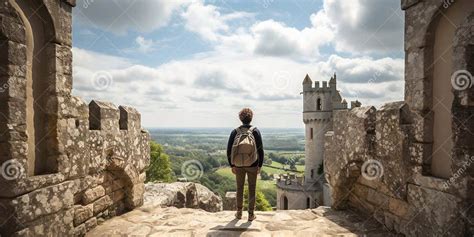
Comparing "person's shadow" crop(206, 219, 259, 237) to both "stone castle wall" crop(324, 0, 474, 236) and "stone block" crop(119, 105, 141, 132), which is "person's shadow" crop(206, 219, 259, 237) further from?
"stone block" crop(119, 105, 141, 132)

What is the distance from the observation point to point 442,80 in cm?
358

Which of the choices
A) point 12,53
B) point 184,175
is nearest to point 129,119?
point 12,53

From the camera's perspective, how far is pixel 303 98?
163 ft

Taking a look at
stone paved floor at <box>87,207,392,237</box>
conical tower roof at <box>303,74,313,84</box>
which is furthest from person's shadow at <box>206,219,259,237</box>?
conical tower roof at <box>303,74,313,84</box>

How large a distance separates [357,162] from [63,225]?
14.6 ft

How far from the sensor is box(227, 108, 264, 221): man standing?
480cm

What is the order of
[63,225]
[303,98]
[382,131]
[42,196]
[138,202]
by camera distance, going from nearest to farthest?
[42,196] → [63,225] → [382,131] → [138,202] → [303,98]

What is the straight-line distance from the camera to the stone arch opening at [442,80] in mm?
3441

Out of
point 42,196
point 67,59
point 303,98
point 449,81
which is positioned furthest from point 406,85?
point 303,98

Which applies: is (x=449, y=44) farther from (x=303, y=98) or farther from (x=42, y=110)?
(x=303, y=98)

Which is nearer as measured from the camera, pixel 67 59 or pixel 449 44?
pixel 449 44

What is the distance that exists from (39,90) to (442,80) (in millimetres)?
4772

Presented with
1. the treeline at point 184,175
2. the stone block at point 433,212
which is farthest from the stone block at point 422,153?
the treeline at point 184,175

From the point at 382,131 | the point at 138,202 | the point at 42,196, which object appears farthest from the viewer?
the point at 138,202
